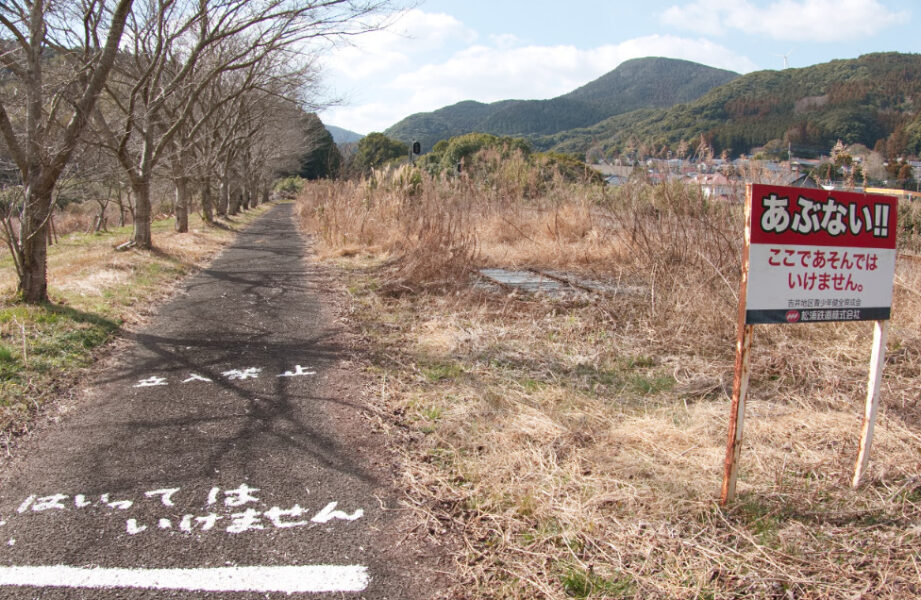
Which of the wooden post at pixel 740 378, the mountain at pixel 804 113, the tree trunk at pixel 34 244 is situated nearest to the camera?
the wooden post at pixel 740 378

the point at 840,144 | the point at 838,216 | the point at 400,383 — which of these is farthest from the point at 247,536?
the point at 840,144

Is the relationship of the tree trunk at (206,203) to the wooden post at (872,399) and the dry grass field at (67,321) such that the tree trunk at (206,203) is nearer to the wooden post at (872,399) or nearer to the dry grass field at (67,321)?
the dry grass field at (67,321)

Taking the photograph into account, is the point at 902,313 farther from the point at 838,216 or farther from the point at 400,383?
the point at 400,383

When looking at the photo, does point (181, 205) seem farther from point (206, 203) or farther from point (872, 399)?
point (872, 399)

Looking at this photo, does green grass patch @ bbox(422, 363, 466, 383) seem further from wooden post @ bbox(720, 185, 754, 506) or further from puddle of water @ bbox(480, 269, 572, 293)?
puddle of water @ bbox(480, 269, 572, 293)

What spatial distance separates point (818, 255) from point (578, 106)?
3885 inches

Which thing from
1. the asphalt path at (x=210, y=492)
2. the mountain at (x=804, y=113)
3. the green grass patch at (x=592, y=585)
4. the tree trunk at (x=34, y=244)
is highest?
the mountain at (x=804, y=113)

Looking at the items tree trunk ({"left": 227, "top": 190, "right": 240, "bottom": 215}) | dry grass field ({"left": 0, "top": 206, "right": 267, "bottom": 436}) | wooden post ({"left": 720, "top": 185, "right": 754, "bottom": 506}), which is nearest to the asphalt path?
dry grass field ({"left": 0, "top": 206, "right": 267, "bottom": 436})

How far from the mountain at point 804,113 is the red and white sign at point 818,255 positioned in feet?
11.7

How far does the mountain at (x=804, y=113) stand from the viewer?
9510 mm

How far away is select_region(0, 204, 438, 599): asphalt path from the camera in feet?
7.07

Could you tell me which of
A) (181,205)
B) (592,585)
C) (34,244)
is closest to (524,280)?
(34,244)

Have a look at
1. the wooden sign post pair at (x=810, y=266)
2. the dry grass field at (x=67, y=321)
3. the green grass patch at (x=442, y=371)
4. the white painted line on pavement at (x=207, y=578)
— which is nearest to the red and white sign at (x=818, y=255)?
the wooden sign post pair at (x=810, y=266)

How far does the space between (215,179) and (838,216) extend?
26130mm
